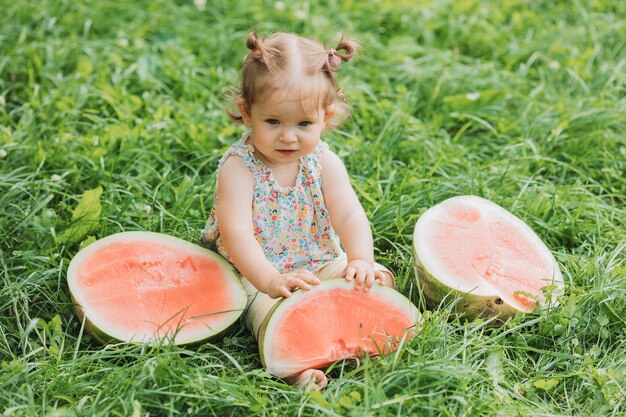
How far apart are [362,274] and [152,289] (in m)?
0.72

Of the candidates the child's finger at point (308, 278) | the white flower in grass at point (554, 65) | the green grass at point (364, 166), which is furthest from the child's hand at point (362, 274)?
the white flower in grass at point (554, 65)

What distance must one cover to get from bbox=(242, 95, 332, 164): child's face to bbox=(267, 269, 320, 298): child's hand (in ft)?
1.27

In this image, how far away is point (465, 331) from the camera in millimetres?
2514

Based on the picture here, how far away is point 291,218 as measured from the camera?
2812mm

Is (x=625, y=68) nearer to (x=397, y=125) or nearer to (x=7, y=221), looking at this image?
(x=397, y=125)

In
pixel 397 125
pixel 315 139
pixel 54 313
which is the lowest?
pixel 54 313

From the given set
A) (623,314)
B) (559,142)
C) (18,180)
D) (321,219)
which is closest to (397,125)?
(559,142)

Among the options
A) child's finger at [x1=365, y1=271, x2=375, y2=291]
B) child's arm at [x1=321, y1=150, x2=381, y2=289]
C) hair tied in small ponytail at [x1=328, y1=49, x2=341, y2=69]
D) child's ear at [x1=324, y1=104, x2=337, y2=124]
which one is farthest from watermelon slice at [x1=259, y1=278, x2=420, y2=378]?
hair tied in small ponytail at [x1=328, y1=49, x2=341, y2=69]

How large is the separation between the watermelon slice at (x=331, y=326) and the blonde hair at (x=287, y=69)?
24.3 inches

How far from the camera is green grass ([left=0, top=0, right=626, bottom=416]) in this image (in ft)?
7.68

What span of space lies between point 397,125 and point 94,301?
167cm

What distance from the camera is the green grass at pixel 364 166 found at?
2340 millimetres

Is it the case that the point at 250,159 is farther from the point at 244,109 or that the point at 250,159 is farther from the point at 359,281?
the point at 359,281

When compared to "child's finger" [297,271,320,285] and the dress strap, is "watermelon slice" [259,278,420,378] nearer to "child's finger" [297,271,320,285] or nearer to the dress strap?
"child's finger" [297,271,320,285]
